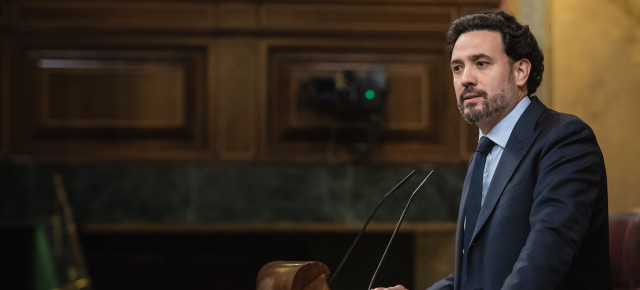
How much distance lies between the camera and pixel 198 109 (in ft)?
11.8

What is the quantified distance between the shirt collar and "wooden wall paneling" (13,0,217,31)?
7.77ft

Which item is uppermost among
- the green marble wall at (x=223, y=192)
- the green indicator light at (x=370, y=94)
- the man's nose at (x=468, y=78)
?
the green indicator light at (x=370, y=94)

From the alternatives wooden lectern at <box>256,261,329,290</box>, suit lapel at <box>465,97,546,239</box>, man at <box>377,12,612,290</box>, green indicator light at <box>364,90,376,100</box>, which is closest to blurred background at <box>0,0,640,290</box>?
green indicator light at <box>364,90,376,100</box>

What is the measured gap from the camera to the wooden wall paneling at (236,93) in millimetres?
3580

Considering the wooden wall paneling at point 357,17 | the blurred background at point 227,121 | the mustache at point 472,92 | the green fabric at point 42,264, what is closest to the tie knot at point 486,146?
the mustache at point 472,92

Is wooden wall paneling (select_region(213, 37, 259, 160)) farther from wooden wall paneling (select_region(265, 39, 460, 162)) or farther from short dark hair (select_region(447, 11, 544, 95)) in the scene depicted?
short dark hair (select_region(447, 11, 544, 95))

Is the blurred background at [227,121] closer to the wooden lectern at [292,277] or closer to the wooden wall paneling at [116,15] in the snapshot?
the wooden wall paneling at [116,15]

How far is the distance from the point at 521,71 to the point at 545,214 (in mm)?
376

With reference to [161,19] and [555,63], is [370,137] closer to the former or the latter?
[555,63]

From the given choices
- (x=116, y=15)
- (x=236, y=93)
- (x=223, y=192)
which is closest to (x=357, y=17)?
(x=236, y=93)

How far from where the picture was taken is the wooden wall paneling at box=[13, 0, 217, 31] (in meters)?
3.54

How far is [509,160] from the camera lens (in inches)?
52.7

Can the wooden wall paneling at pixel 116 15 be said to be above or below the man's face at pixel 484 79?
above

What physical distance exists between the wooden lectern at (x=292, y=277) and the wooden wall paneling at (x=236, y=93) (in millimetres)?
2422
